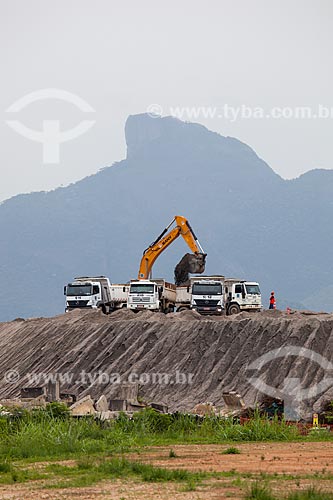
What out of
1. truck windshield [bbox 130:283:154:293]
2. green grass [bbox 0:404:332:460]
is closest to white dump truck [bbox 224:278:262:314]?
truck windshield [bbox 130:283:154:293]

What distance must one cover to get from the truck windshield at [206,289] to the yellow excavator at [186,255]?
586 cm

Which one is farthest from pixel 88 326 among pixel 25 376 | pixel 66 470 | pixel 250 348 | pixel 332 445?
pixel 66 470

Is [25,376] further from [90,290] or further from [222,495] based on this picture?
[222,495]

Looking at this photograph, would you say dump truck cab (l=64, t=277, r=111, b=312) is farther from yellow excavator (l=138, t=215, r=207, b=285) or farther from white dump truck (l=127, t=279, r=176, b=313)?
yellow excavator (l=138, t=215, r=207, b=285)

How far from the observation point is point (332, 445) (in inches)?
910

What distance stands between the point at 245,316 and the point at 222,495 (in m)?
35.2

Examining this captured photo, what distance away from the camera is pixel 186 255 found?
63.7m

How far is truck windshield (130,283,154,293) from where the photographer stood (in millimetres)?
57594

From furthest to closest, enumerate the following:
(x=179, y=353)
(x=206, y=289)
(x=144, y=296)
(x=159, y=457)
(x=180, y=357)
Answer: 1. (x=144, y=296)
2. (x=206, y=289)
3. (x=179, y=353)
4. (x=180, y=357)
5. (x=159, y=457)

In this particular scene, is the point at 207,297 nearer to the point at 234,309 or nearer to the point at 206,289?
the point at 206,289

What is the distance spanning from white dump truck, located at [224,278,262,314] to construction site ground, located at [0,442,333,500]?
36815 mm

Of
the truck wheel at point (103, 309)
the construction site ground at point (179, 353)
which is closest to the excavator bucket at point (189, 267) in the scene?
the truck wheel at point (103, 309)

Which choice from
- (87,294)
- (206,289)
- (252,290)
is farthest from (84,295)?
Result: (252,290)

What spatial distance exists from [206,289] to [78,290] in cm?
875
